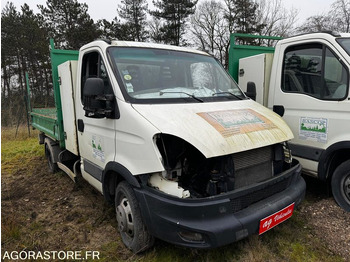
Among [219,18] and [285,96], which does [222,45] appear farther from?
[285,96]

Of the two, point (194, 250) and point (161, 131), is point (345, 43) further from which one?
point (194, 250)

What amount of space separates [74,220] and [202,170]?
7.23 ft

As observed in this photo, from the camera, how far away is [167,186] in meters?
2.32

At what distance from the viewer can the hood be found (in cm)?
226

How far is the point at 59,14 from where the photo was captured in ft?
68.3

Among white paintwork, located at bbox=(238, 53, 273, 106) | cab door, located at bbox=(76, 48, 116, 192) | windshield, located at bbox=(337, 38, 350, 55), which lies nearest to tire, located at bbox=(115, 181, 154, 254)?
cab door, located at bbox=(76, 48, 116, 192)

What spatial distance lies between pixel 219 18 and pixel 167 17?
19.8 feet

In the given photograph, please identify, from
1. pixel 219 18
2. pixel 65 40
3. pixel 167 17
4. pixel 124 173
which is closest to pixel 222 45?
pixel 219 18

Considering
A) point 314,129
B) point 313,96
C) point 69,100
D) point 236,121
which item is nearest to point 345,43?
point 313,96

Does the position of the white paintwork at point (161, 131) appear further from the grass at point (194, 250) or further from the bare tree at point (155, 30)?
the bare tree at point (155, 30)

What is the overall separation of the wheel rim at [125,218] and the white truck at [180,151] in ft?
0.04

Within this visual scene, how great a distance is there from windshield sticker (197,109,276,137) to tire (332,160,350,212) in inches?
51.6

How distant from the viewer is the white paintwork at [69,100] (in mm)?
3912

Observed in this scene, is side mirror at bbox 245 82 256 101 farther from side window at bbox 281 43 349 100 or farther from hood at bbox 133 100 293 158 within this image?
hood at bbox 133 100 293 158
